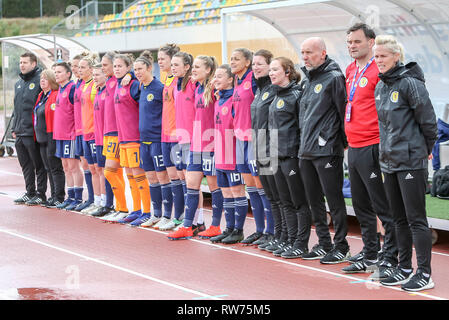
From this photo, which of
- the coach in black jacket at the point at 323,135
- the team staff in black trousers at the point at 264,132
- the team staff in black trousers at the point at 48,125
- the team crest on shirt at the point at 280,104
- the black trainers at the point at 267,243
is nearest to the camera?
the coach in black jacket at the point at 323,135

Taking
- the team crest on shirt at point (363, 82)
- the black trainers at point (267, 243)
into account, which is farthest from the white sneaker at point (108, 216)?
the team crest on shirt at point (363, 82)

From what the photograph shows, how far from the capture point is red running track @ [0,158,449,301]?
20.6 feet

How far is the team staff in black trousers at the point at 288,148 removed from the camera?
745 cm

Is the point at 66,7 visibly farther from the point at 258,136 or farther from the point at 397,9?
the point at 258,136

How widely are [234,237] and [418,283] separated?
2.80 meters

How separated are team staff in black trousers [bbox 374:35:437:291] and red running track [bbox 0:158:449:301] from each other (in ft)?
1.49

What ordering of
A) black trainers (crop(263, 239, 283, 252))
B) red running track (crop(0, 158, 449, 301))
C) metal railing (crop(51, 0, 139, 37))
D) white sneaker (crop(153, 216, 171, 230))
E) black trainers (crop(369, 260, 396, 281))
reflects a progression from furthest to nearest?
metal railing (crop(51, 0, 139, 37))
white sneaker (crop(153, 216, 171, 230))
black trainers (crop(263, 239, 283, 252))
black trainers (crop(369, 260, 396, 281))
red running track (crop(0, 158, 449, 301))

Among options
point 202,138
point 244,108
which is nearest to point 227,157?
point 202,138

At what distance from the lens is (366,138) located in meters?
6.55

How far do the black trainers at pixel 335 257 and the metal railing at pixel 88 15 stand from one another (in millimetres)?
22573

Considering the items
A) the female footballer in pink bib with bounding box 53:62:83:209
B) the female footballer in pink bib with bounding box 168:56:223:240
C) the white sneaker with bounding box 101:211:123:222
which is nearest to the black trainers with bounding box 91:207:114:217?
the white sneaker with bounding box 101:211:123:222

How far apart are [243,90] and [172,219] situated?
242 centimetres

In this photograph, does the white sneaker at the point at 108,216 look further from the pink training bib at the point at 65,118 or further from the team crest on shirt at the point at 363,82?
the team crest on shirt at the point at 363,82

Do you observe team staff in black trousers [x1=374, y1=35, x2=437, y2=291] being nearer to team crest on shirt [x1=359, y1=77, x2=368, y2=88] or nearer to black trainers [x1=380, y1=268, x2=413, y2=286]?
black trainers [x1=380, y1=268, x2=413, y2=286]
